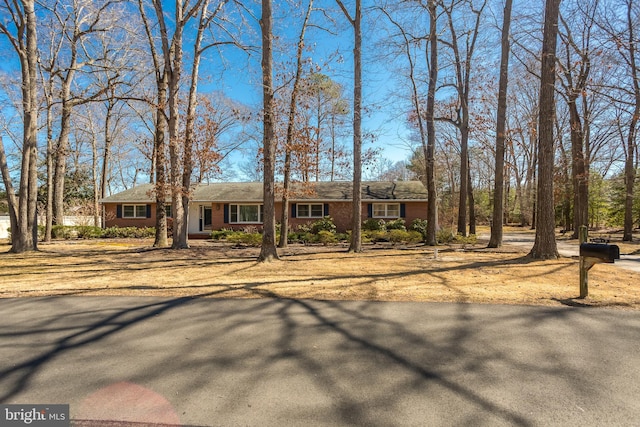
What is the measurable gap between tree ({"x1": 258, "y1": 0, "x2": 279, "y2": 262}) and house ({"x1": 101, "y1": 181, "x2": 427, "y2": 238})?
33.8 feet

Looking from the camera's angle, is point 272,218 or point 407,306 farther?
point 272,218

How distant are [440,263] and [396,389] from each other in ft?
24.0

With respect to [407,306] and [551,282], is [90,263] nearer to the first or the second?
[407,306]

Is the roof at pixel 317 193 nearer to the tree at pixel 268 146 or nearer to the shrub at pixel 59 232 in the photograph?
the shrub at pixel 59 232

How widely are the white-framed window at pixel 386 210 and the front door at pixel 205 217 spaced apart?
11.6 metres

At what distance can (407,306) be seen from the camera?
4902 mm

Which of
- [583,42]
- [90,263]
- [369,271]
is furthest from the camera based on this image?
[583,42]

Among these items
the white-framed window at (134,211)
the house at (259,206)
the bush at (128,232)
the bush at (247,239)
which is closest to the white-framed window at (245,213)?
the house at (259,206)

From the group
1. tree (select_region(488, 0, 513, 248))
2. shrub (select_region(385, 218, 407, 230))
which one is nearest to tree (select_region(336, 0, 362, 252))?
tree (select_region(488, 0, 513, 248))

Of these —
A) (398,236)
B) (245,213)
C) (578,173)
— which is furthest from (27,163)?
(578,173)

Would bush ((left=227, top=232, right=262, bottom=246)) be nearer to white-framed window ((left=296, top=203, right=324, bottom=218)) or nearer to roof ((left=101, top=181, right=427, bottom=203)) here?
roof ((left=101, top=181, right=427, bottom=203))

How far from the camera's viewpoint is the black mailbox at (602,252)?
16.0 feet

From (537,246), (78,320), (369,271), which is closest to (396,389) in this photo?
(78,320)

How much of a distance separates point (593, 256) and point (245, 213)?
19.7m
